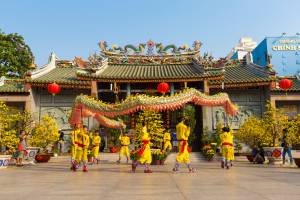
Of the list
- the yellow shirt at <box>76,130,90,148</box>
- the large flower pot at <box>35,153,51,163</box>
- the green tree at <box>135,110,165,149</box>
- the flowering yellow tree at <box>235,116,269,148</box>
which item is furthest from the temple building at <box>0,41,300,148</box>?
the yellow shirt at <box>76,130,90,148</box>

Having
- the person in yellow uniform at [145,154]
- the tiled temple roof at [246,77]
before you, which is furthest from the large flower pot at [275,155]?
the tiled temple roof at [246,77]

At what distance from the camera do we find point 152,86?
20906 millimetres

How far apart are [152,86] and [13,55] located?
622 inches

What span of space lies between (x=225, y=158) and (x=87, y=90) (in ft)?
39.9

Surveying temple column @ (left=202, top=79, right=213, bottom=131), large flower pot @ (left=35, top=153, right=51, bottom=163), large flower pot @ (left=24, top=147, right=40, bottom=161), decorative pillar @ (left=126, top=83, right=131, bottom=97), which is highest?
decorative pillar @ (left=126, top=83, right=131, bottom=97)

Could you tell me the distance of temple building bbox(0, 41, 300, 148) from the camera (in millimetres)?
19109

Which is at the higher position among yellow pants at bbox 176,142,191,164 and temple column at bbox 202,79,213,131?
temple column at bbox 202,79,213,131

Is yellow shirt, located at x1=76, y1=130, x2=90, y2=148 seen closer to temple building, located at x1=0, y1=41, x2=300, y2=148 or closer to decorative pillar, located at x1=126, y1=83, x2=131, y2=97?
temple building, located at x1=0, y1=41, x2=300, y2=148

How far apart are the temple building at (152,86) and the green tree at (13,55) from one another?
8786 mm

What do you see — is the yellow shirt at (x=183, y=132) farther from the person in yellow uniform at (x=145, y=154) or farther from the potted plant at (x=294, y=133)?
the potted plant at (x=294, y=133)

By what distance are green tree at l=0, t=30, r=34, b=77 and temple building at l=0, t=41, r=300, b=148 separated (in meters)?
8.79

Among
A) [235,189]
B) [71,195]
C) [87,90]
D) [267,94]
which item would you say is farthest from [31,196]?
[267,94]

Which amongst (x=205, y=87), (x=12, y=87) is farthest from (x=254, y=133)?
(x=12, y=87)

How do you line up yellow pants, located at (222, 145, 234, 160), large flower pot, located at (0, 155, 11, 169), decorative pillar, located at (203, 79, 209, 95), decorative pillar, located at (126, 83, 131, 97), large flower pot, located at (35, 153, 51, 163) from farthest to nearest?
decorative pillar, located at (126, 83, 131, 97) → decorative pillar, located at (203, 79, 209, 95) → large flower pot, located at (35, 153, 51, 163) → large flower pot, located at (0, 155, 11, 169) → yellow pants, located at (222, 145, 234, 160)
